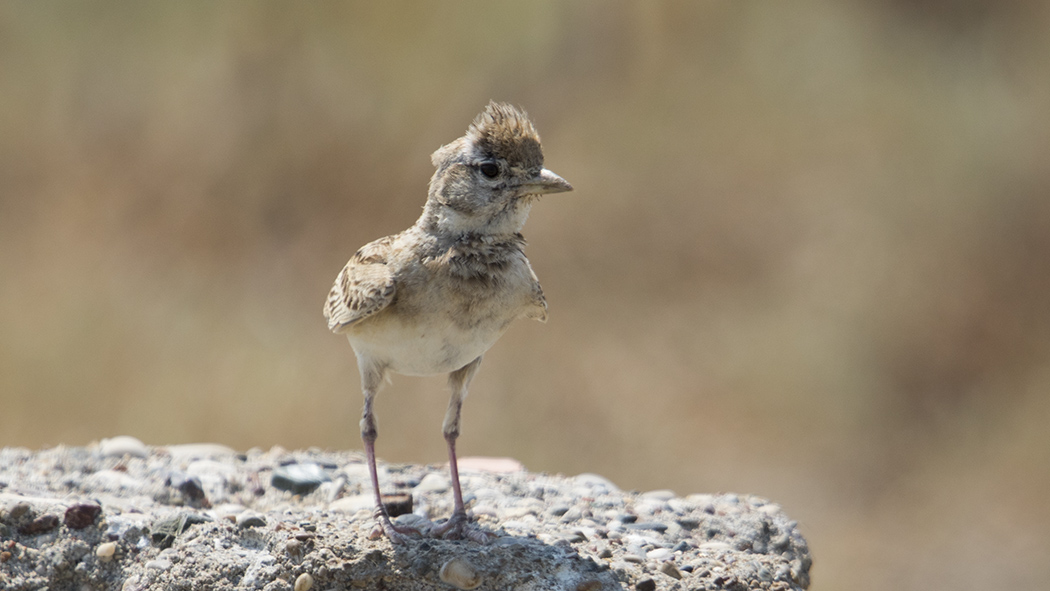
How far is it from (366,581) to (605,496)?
1.65m

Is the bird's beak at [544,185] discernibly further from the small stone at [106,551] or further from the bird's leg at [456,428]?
the small stone at [106,551]

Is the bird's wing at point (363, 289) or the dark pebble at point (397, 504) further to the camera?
the dark pebble at point (397, 504)

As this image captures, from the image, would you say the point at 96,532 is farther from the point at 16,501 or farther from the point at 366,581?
the point at 366,581

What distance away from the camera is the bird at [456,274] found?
A: 4000 mm

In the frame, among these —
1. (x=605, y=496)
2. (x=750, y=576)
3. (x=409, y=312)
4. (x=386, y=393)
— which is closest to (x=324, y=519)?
(x=409, y=312)

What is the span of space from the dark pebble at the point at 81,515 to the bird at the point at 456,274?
113 cm

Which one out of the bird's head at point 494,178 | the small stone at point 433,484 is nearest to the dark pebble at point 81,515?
the small stone at point 433,484

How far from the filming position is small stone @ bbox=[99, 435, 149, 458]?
17.9 feet

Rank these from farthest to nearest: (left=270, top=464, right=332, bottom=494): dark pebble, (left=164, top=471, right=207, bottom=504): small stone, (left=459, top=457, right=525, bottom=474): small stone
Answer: (left=459, top=457, right=525, bottom=474): small stone
(left=270, top=464, right=332, bottom=494): dark pebble
(left=164, top=471, right=207, bottom=504): small stone

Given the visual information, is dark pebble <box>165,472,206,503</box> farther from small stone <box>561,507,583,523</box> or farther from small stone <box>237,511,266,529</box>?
small stone <box>561,507,583,523</box>

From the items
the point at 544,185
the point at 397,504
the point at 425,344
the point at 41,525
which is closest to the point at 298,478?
the point at 397,504

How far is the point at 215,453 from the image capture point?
5.75 metres

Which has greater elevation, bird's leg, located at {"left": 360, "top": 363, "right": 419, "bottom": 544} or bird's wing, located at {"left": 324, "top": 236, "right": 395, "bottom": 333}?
bird's wing, located at {"left": 324, "top": 236, "right": 395, "bottom": 333}

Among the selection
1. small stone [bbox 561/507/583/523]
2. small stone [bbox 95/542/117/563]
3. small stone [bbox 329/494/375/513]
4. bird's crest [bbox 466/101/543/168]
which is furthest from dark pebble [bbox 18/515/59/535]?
bird's crest [bbox 466/101/543/168]
